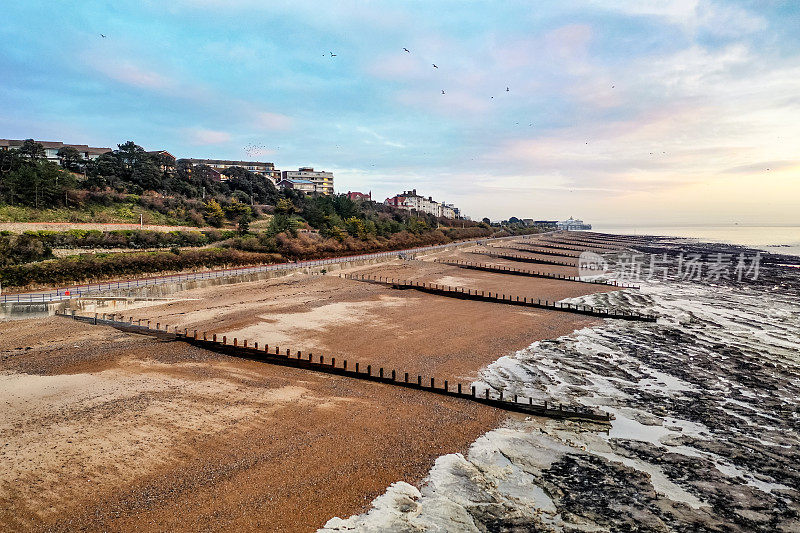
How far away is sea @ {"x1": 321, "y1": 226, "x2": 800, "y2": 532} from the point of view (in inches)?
378

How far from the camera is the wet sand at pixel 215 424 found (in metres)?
9.24

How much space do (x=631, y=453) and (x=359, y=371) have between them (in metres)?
10.3

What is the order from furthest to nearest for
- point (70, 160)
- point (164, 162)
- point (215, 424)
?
point (164, 162) < point (70, 160) < point (215, 424)

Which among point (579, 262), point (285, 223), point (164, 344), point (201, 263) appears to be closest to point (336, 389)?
point (164, 344)

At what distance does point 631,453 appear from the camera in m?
12.4

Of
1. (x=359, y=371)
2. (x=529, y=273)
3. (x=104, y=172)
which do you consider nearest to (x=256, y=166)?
(x=104, y=172)

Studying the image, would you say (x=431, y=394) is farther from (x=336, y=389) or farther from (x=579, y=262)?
(x=579, y=262)

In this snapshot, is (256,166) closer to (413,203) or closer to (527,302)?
(413,203)

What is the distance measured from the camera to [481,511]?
31.7 feet

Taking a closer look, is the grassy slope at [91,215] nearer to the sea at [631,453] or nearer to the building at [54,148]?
the building at [54,148]

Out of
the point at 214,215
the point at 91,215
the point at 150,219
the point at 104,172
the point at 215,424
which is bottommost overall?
the point at 215,424

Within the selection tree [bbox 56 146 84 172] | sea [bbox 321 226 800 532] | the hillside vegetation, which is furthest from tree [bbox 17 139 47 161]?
sea [bbox 321 226 800 532]

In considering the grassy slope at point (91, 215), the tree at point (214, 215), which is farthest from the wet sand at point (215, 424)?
the tree at point (214, 215)

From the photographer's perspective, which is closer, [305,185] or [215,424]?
[215,424]
